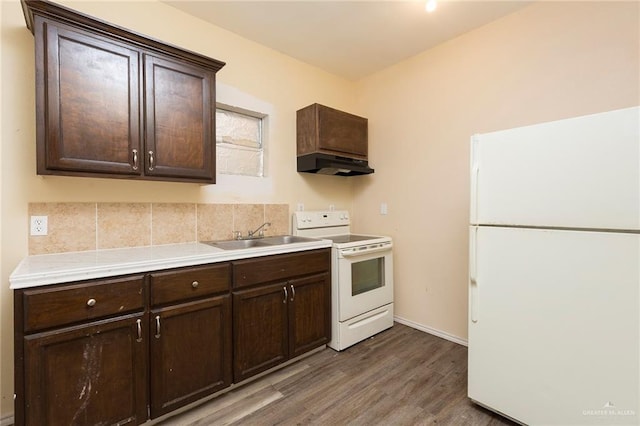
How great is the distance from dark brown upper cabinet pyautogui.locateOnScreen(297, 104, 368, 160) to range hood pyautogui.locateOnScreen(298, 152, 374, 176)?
0.04 meters

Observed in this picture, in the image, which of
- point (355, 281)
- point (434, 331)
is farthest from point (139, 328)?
point (434, 331)

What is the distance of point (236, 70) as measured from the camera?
2553mm

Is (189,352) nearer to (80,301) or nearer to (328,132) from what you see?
(80,301)

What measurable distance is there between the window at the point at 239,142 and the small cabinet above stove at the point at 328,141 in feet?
1.36

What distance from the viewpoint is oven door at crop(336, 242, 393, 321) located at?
2500mm

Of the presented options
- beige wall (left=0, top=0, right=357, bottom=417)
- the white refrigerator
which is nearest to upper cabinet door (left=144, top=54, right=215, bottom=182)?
beige wall (left=0, top=0, right=357, bottom=417)

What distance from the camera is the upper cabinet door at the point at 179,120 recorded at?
6.01 ft

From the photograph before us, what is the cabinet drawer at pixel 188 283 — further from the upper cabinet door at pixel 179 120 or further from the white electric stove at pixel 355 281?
the white electric stove at pixel 355 281

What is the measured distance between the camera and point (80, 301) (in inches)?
54.1

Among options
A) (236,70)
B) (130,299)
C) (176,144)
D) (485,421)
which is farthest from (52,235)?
(485,421)

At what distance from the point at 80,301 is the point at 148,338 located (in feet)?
1.29

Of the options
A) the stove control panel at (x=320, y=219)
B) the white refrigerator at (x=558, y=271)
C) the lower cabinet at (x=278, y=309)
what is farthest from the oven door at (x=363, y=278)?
the white refrigerator at (x=558, y=271)

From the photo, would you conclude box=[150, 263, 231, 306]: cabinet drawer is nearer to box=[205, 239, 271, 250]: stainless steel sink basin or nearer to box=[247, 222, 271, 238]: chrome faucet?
box=[205, 239, 271, 250]: stainless steel sink basin

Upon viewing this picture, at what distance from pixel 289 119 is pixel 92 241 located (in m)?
1.97
